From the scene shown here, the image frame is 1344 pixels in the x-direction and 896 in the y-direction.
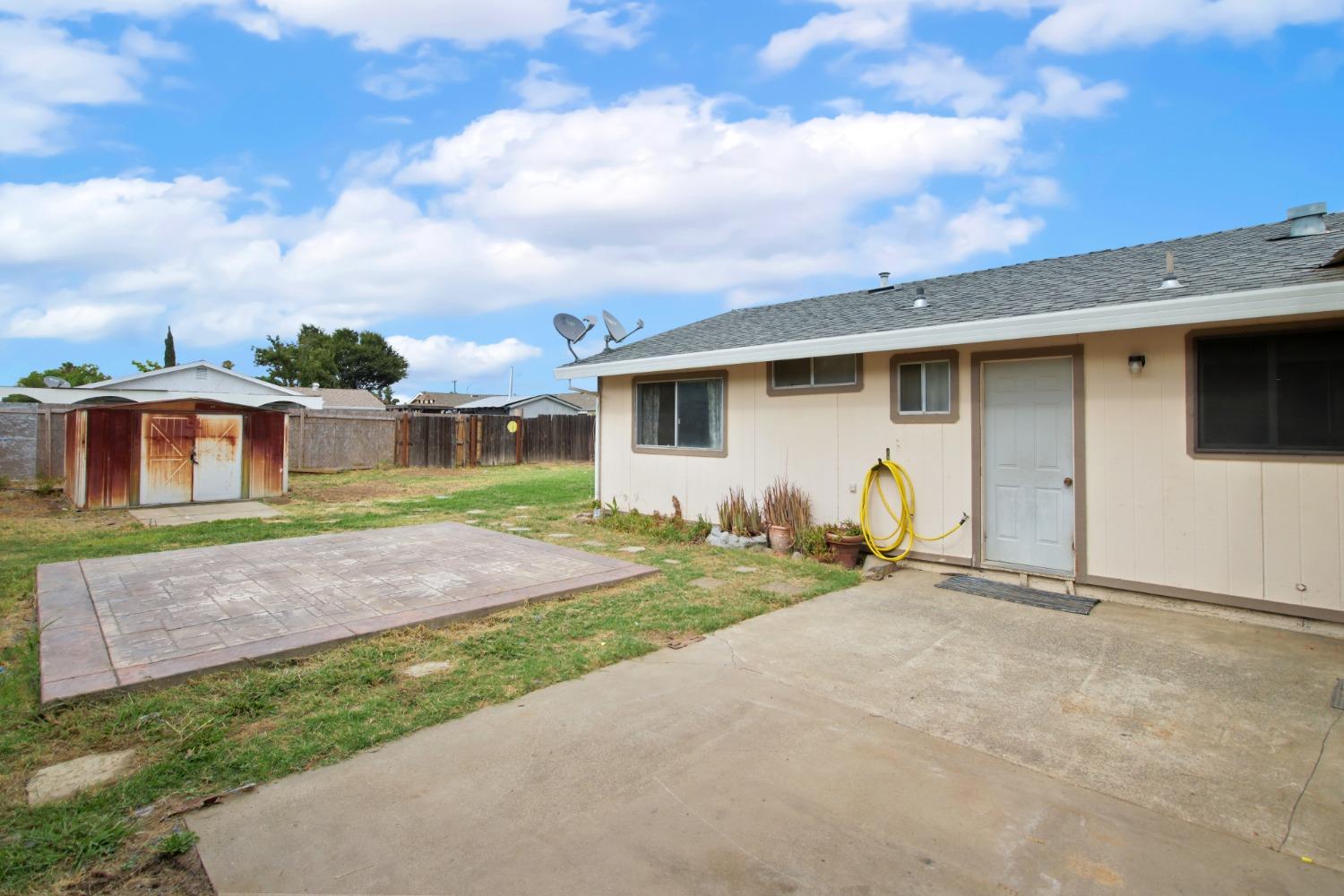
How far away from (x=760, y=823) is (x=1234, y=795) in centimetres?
179

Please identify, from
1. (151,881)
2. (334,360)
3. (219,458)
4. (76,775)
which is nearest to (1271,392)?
(151,881)

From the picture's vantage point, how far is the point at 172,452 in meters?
10.8

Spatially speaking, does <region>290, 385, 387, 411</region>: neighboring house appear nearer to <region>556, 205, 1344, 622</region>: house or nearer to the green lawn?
the green lawn

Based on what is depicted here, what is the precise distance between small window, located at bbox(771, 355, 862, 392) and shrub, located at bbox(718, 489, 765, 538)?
136 centimetres

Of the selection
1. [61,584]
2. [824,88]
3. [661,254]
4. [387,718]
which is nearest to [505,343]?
[661,254]

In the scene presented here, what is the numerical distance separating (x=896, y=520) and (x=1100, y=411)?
6.55 feet

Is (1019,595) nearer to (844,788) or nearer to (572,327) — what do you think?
(844,788)

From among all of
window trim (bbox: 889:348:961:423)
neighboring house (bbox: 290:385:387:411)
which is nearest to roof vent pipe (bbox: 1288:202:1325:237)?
window trim (bbox: 889:348:961:423)

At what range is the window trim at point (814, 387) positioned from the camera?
6562 millimetres

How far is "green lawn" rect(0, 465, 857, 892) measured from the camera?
6.95 ft

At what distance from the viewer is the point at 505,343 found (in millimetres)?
41812

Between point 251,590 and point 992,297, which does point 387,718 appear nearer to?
point 251,590

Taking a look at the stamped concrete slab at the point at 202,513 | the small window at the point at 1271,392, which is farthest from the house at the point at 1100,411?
the stamped concrete slab at the point at 202,513

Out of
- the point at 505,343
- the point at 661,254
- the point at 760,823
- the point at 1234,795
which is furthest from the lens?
the point at 505,343
